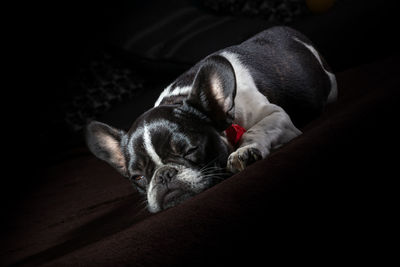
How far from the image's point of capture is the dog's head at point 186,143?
101 centimetres

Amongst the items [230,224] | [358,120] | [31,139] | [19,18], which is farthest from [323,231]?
[19,18]

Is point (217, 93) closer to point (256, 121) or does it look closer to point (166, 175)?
point (256, 121)

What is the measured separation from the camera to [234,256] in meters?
0.49

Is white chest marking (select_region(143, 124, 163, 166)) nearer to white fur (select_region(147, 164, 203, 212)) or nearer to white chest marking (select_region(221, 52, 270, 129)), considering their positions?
white fur (select_region(147, 164, 203, 212))

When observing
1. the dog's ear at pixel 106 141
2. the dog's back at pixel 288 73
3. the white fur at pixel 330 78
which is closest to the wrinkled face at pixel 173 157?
the dog's ear at pixel 106 141

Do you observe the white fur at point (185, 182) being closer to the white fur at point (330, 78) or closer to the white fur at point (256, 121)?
the white fur at point (256, 121)

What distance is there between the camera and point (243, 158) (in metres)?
0.95

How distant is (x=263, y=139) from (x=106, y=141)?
0.57m

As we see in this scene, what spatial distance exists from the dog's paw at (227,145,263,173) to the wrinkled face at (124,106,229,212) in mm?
46

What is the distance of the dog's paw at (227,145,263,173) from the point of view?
3.10 feet

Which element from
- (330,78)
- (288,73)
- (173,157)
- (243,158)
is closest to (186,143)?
(173,157)

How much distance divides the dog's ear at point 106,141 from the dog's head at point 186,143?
68 millimetres

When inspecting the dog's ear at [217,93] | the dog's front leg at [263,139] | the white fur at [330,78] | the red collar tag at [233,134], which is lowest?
the white fur at [330,78]

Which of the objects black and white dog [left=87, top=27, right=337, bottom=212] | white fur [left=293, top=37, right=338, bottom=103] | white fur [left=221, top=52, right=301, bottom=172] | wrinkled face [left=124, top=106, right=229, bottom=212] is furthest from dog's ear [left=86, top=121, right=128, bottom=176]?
white fur [left=293, top=37, right=338, bottom=103]
